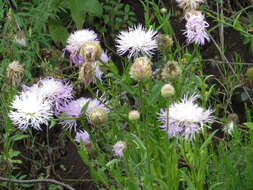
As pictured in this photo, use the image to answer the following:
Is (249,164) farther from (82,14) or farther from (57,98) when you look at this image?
(82,14)

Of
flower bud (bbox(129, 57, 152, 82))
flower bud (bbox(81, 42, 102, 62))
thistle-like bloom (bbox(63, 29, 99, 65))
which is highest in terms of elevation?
thistle-like bloom (bbox(63, 29, 99, 65))

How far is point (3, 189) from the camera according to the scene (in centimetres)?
206

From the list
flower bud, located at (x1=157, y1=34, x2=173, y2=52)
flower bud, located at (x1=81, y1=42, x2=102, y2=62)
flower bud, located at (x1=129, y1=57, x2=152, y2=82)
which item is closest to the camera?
flower bud, located at (x1=129, y1=57, x2=152, y2=82)

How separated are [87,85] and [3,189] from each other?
1173mm

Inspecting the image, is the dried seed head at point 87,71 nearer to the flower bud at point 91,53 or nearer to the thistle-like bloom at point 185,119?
the flower bud at point 91,53

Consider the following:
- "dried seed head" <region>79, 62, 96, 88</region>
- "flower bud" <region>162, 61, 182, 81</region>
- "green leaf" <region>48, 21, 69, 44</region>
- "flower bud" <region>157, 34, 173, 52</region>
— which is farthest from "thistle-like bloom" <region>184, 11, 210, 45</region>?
"green leaf" <region>48, 21, 69, 44</region>

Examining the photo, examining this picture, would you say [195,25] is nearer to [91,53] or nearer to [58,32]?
[91,53]

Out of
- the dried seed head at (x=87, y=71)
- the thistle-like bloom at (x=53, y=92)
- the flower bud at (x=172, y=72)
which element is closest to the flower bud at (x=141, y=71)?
the flower bud at (x=172, y=72)

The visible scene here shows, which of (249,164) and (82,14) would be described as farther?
(82,14)

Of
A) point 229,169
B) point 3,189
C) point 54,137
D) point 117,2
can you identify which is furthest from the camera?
point 117,2

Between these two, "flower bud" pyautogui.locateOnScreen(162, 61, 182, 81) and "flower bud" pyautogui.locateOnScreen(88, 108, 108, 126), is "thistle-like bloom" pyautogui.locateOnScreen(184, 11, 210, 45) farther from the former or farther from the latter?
"flower bud" pyautogui.locateOnScreen(88, 108, 108, 126)

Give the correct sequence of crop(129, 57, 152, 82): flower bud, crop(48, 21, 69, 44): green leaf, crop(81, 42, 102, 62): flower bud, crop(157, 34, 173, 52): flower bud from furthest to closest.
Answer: crop(48, 21, 69, 44): green leaf < crop(157, 34, 173, 52): flower bud < crop(81, 42, 102, 62): flower bud < crop(129, 57, 152, 82): flower bud

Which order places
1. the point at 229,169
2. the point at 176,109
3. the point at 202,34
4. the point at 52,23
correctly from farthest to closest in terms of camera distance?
1. the point at 52,23
2. the point at 229,169
3. the point at 202,34
4. the point at 176,109

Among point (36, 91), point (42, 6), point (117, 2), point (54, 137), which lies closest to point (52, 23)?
point (42, 6)
